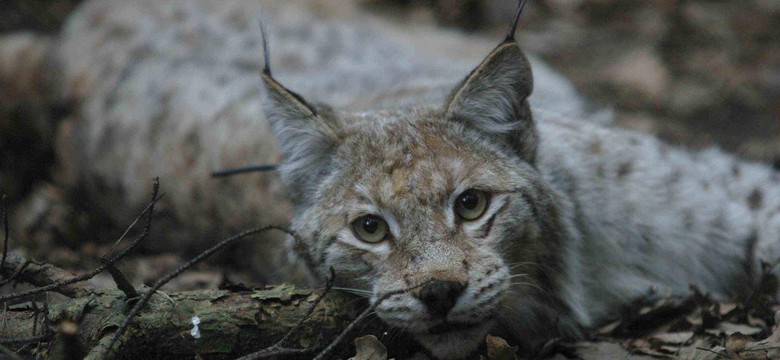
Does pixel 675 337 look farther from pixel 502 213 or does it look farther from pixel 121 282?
pixel 121 282

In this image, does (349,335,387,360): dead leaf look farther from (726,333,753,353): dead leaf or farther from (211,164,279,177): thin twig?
(726,333,753,353): dead leaf

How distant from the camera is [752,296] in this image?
396 cm

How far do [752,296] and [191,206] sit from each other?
11.9 ft

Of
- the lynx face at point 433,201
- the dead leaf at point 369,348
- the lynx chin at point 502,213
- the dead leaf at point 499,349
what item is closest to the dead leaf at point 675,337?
the lynx chin at point 502,213

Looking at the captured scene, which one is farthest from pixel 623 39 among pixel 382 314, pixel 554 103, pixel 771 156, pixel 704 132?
pixel 382 314

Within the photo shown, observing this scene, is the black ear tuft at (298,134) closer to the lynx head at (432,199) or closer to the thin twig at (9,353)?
the lynx head at (432,199)

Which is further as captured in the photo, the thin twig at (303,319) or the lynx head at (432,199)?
the lynx head at (432,199)

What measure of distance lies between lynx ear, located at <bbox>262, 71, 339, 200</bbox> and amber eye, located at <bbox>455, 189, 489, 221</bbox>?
2.29 feet

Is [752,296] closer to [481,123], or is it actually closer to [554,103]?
[481,123]

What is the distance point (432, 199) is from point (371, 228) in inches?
11.6

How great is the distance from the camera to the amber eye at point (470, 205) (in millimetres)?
3488

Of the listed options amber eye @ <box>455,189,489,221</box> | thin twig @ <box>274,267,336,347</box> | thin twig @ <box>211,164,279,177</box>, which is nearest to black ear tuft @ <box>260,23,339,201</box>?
thin twig @ <box>211,164,279,177</box>

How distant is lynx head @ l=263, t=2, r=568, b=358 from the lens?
10.6ft

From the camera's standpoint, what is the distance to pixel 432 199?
134 inches
